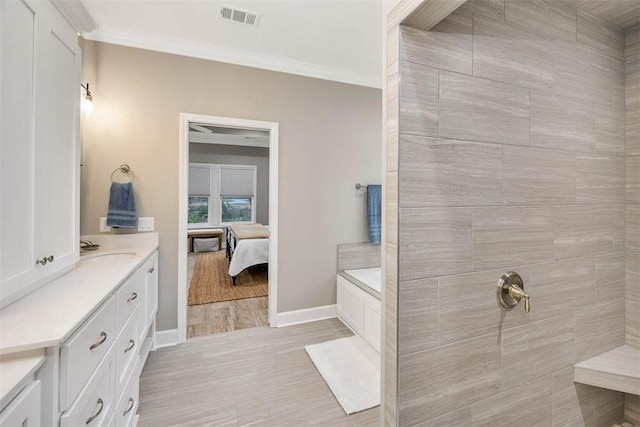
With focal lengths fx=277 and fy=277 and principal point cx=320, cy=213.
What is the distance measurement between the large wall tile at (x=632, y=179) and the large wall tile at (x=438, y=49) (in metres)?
1.17

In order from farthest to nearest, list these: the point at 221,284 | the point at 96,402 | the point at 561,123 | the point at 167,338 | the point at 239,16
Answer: the point at 221,284 < the point at 167,338 < the point at 239,16 < the point at 561,123 < the point at 96,402

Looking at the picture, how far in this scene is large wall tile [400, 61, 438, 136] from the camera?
3.33 ft

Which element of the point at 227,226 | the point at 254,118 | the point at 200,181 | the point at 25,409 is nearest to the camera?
the point at 25,409

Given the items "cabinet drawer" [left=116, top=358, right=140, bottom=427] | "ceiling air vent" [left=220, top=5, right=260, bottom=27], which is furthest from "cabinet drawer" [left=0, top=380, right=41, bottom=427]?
"ceiling air vent" [left=220, top=5, right=260, bottom=27]

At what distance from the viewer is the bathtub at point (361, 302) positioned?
2414 mm

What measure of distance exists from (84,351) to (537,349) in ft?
6.21

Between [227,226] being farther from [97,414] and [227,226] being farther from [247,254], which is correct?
[97,414]

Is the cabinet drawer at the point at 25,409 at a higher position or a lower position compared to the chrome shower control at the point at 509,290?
lower

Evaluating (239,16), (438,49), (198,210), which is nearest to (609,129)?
(438,49)

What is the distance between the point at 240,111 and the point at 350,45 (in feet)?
3.97

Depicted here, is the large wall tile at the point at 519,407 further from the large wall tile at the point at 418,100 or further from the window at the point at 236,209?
the window at the point at 236,209

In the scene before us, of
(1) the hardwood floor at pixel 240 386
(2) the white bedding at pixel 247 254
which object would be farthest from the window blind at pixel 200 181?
(1) the hardwood floor at pixel 240 386

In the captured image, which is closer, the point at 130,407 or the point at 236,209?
the point at 130,407

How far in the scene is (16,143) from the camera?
107cm
